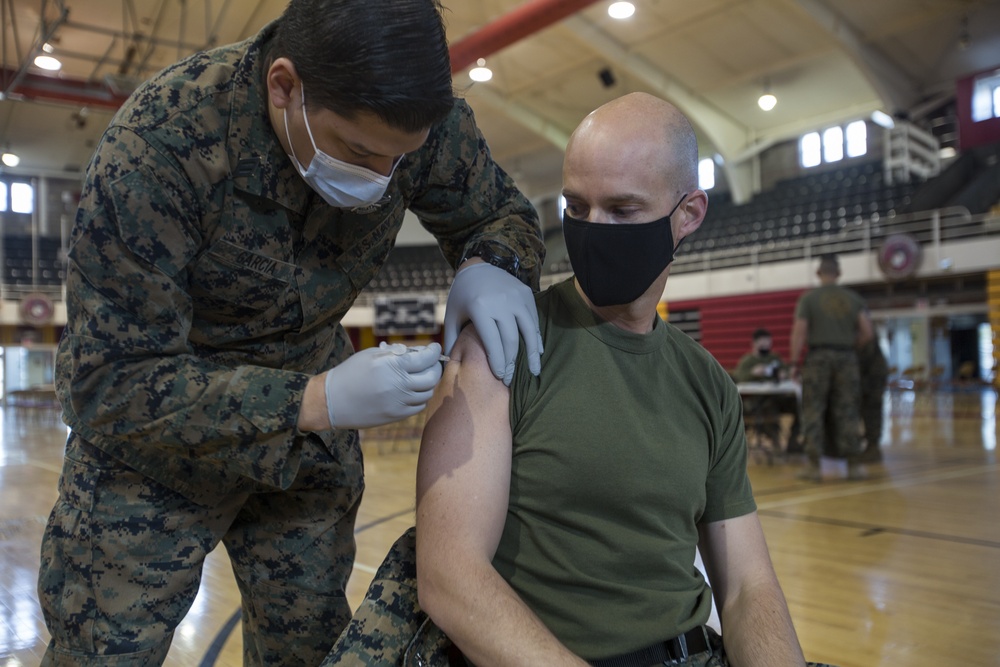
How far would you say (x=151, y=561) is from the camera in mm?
1241

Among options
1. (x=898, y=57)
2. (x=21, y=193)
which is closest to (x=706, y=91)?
(x=898, y=57)

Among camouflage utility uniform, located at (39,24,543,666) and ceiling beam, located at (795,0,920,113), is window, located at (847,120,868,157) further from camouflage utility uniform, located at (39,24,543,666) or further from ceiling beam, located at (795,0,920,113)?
camouflage utility uniform, located at (39,24,543,666)

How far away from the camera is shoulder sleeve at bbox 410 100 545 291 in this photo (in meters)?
1.45

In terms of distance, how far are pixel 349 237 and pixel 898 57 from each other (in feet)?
50.5

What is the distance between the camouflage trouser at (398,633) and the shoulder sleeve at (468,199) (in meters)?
0.57

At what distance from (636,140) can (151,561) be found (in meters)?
1.00

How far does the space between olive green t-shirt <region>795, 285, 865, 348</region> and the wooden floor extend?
1010 millimetres

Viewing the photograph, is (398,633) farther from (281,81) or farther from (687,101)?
(687,101)

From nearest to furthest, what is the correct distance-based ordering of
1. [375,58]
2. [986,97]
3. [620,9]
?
[375,58]
[620,9]
[986,97]

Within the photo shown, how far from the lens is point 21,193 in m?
20.7

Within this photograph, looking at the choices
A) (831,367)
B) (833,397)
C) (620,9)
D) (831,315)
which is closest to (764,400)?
(833,397)

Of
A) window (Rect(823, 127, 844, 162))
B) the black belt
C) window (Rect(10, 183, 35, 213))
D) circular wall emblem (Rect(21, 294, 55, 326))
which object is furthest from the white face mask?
window (Rect(10, 183, 35, 213))

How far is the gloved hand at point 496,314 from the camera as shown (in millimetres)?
1211

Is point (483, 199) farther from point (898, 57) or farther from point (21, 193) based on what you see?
point (21, 193)
